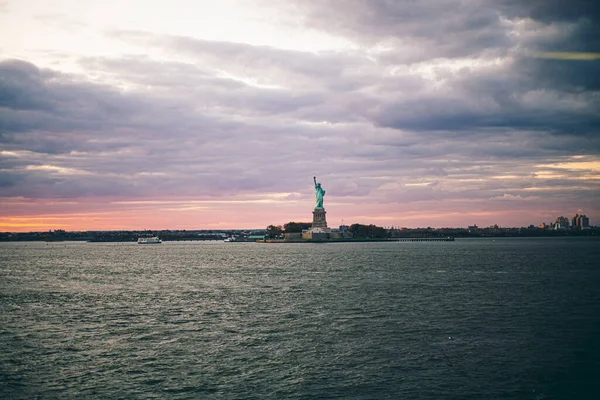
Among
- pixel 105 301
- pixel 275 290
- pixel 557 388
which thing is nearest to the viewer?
pixel 557 388

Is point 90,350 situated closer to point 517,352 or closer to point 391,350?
point 391,350

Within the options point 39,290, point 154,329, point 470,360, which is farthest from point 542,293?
point 39,290

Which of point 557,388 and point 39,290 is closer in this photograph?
point 557,388

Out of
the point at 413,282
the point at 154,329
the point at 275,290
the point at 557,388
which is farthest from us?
the point at 413,282

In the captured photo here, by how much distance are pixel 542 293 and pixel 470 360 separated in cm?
2725

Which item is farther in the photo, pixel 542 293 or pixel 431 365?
pixel 542 293

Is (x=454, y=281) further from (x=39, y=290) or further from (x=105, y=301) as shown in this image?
(x=39, y=290)

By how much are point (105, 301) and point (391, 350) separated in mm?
28459

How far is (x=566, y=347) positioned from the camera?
87.2 feet

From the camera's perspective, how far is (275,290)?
5131 centimetres

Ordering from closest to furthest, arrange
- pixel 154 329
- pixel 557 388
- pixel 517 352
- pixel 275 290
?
pixel 557 388 → pixel 517 352 → pixel 154 329 → pixel 275 290

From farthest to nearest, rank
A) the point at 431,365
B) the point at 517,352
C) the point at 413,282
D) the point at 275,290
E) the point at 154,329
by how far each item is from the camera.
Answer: the point at 413,282 → the point at 275,290 → the point at 154,329 → the point at 517,352 → the point at 431,365

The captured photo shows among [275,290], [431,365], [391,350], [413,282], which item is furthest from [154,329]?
[413,282]

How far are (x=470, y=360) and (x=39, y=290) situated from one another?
4563 cm
